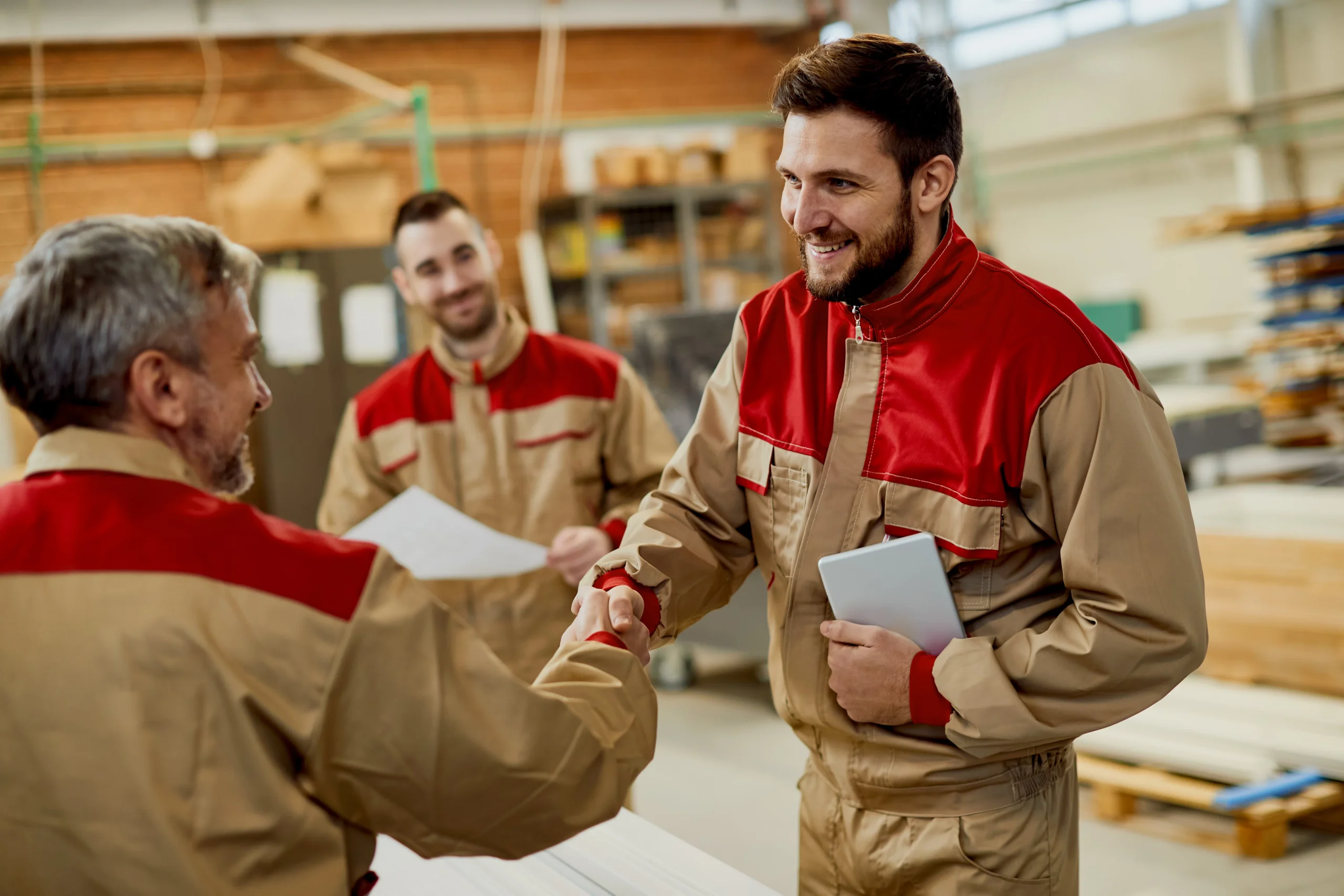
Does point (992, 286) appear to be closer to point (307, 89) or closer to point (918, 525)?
point (918, 525)

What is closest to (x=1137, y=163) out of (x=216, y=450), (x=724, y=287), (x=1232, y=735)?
(x=724, y=287)

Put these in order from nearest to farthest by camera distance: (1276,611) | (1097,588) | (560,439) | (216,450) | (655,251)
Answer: (216,450) < (1097,588) < (560,439) < (1276,611) < (655,251)

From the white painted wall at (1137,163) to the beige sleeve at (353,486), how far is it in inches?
367

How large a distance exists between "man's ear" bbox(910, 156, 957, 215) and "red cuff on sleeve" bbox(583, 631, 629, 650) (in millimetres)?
681

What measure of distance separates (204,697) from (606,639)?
22.3 inches

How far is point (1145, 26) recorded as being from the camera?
39.8ft

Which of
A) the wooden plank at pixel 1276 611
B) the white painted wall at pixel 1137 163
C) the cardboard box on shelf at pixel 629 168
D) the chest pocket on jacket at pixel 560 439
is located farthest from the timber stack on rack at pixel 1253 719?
the white painted wall at pixel 1137 163

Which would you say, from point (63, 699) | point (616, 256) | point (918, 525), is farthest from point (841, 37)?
point (616, 256)

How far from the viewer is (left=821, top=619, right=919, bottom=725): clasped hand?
5.07ft

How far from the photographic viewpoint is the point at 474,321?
9.02ft

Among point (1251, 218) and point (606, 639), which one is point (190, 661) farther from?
point (1251, 218)

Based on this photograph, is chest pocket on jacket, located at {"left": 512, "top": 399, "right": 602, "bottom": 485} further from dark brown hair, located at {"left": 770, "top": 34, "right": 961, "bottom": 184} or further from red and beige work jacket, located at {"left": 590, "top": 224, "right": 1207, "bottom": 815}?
dark brown hair, located at {"left": 770, "top": 34, "right": 961, "bottom": 184}

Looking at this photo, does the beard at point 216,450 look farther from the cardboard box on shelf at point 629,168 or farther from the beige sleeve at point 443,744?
the cardboard box on shelf at point 629,168

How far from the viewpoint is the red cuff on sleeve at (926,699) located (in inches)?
59.9
